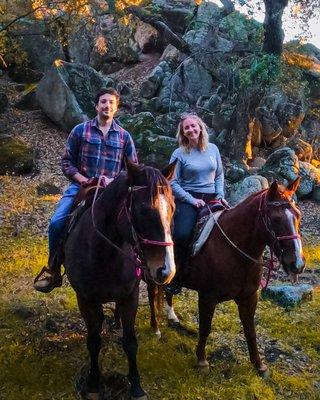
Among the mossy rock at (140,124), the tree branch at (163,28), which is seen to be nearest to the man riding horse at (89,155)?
the mossy rock at (140,124)

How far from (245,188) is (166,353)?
313 inches

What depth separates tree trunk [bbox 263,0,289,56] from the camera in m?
13.6

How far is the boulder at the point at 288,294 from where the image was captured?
7180mm

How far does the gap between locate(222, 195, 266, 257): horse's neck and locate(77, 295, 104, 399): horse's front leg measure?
162 centimetres

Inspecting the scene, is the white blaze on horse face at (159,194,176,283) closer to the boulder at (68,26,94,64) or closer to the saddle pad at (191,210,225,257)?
the saddle pad at (191,210,225,257)

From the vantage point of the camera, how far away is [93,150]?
4.82 m

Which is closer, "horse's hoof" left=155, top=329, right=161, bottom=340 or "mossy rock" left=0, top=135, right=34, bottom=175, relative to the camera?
"horse's hoof" left=155, top=329, right=161, bottom=340

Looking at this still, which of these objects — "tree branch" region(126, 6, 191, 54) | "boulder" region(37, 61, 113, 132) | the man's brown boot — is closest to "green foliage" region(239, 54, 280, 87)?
"tree branch" region(126, 6, 191, 54)

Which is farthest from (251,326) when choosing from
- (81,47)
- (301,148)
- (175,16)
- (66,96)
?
(175,16)

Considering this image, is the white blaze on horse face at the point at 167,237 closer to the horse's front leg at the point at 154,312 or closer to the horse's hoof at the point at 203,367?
the horse's hoof at the point at 203,367

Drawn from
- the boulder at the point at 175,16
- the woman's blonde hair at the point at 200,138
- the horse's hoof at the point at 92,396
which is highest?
the boulder at the point at 175,16

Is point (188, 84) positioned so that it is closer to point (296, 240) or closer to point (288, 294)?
point (288, 294)

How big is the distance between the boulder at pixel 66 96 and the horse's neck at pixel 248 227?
11.6 metres

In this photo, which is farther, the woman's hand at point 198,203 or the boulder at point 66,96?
the boulder at point 66,96
